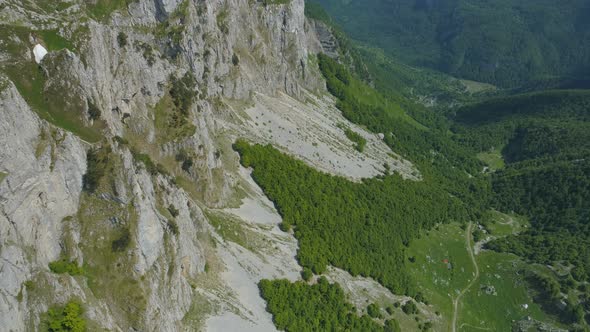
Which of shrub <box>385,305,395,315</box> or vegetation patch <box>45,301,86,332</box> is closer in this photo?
vegetation patch <box>45,301,86,332</box>

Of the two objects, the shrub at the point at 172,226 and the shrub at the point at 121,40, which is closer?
the shrub at the point at 172,226

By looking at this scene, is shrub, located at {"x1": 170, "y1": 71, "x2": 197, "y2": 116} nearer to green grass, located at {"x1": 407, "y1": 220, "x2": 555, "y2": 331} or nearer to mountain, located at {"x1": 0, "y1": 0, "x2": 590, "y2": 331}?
mountain, located at {"x1": 0, "y1": 0, "x2": 590, "y2": 331}

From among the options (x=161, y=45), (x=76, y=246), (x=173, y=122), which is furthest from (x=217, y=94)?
(x=76, y=246)

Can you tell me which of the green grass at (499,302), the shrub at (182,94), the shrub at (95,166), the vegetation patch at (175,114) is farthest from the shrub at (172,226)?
the green grass at (499,302)

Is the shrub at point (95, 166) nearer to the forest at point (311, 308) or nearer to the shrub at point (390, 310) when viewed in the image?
the forest at point (311, 308)

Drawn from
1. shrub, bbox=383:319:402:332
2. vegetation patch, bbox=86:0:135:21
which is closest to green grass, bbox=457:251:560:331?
shrub, bbox=383:319:402:332

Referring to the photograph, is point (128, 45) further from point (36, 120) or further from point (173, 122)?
point (36, 120)

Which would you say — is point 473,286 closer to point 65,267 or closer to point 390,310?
point 390,310
